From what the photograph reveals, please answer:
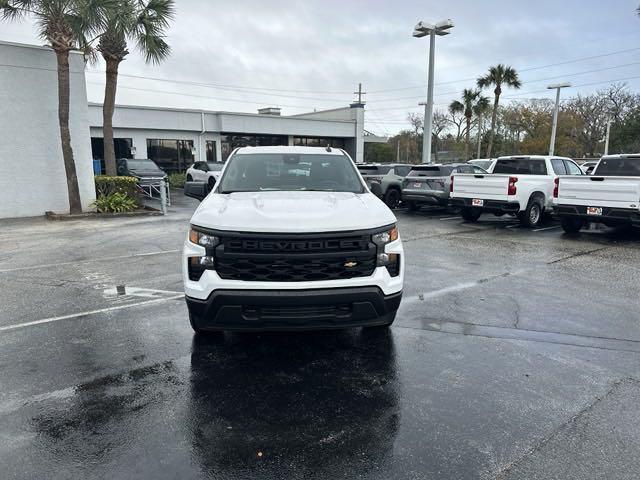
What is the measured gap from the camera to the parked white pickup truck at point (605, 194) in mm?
9636

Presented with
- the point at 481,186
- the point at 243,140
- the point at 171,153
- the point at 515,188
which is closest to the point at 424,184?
the point at 481,186

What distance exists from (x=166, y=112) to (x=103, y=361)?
24.9 meters

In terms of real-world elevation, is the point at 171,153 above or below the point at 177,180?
above

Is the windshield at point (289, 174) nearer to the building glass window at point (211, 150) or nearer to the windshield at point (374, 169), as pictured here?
the windshield at point (374, 169)

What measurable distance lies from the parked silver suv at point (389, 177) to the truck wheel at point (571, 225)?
20.5 ft

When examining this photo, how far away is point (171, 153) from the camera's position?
27797 mm

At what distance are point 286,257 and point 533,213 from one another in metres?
10.7

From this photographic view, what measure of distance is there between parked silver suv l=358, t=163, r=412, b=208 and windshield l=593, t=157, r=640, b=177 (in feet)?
22.5

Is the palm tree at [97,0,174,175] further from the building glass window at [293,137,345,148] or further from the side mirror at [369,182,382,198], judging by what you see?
the building glass window at [293,137,345,148]

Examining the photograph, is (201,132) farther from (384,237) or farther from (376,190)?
(384,237)

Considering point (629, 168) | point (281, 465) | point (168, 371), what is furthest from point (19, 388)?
point (629, 168)

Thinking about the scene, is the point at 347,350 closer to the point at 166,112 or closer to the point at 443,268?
the point at 443,268

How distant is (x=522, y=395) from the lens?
351 cm

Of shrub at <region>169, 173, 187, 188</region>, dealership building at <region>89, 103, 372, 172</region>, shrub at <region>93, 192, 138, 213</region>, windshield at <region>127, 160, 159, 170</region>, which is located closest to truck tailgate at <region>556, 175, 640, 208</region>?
shrub at <region>93, 192, 138, 213</region>
